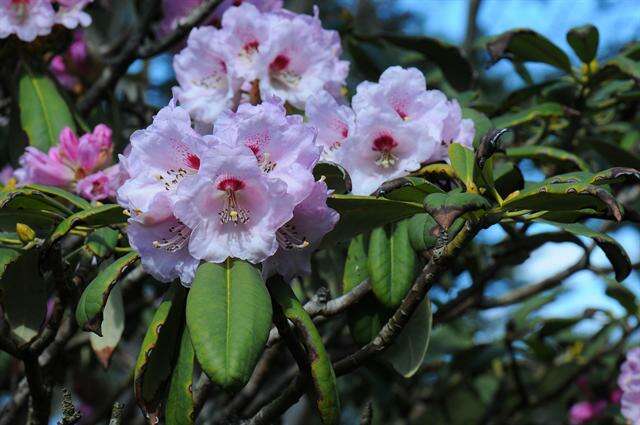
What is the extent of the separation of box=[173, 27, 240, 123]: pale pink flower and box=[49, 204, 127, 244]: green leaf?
1.30ft

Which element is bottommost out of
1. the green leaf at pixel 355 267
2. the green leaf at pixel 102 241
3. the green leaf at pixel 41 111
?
the green leaf at pixel 41 111

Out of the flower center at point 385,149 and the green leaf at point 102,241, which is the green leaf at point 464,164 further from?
the green leaf at point 102,241

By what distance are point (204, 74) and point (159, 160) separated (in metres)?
0.53

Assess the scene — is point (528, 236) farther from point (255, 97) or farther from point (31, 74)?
point (31, 74)

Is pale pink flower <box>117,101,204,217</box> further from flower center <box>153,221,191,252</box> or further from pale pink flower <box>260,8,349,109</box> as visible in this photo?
pale pink flower <box>260,8,349,109</box>

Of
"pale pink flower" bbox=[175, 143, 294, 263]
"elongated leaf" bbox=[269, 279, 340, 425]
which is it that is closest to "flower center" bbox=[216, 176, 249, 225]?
"pale pink flower" bbox=[175, 143, 294, 263]

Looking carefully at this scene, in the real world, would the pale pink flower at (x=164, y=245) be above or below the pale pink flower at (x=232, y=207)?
below

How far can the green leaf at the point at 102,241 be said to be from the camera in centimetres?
145

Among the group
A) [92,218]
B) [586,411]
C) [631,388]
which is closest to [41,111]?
[92,218]

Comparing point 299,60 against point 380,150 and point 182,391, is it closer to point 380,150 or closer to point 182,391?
point 380,150

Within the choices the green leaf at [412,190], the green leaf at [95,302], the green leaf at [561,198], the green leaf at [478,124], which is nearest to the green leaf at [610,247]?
the green leaf at [561,198]

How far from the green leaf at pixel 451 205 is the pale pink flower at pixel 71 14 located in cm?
105

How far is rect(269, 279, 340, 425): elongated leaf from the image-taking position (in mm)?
1185

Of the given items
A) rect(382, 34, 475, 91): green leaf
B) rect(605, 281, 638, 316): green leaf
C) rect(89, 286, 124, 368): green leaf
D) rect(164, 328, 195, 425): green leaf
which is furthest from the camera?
rect(605, 281, 638, 316): green leaf
